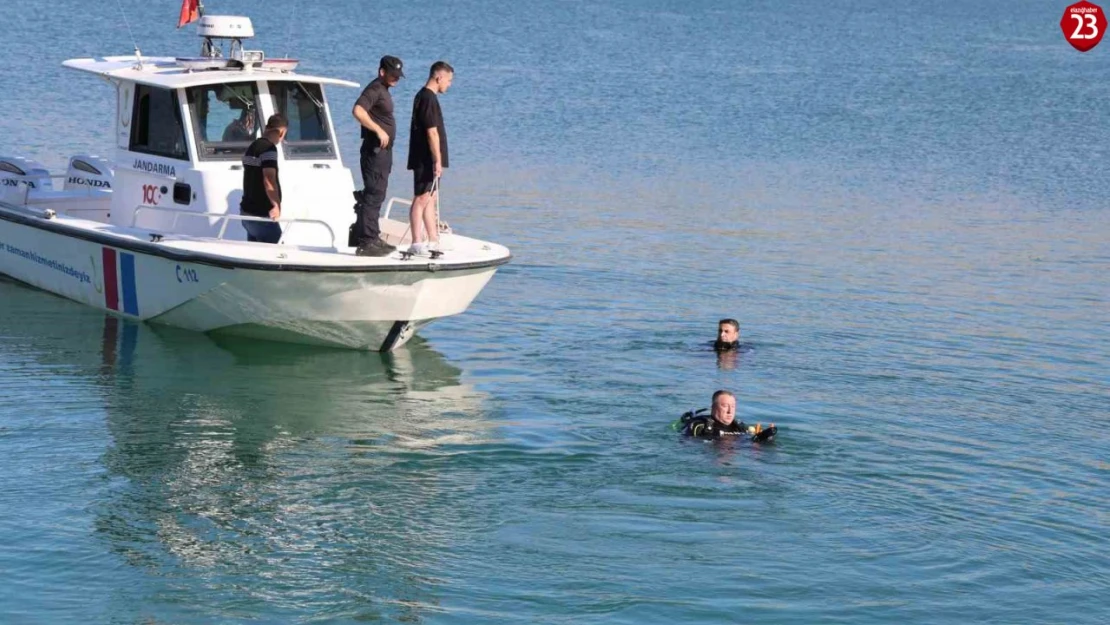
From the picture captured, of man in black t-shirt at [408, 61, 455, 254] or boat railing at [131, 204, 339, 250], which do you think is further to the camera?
boat railing at [131, 204, 339, 250]

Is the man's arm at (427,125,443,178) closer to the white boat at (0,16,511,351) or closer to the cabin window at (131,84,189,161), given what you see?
the white boat at (0,16,511,351)

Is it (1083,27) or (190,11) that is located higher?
(1083,27)

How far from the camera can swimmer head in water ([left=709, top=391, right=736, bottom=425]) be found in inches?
480

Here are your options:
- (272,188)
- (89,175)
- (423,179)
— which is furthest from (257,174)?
(89,175)

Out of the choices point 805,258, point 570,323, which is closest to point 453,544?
point 570,323

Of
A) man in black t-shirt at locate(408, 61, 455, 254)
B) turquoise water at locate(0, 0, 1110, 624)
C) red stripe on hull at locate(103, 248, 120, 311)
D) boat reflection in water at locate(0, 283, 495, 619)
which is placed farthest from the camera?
red stripe on hull at locate(103, 248, 120, 311)

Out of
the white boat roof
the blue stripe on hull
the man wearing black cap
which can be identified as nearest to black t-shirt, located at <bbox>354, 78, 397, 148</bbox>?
the man wearing black cap

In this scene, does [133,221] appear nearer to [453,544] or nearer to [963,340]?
[453,544]

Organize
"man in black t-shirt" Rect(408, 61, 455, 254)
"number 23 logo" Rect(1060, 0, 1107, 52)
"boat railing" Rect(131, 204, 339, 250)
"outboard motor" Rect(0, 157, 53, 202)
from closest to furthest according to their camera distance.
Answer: "man in black t-shirt" Rect(408, 61, 455, 254) → "boat railing" Rect(131, 204, 339, 250) → "outboard motor" Rect(0, 157, 53, 202) → "number 23 logo" Rect(1060, 0, 1107, 52)

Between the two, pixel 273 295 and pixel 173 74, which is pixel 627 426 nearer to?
pixel 273 295

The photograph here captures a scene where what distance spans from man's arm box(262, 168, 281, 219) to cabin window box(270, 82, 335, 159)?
1080 millimetres

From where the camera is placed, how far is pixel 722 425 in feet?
40.2

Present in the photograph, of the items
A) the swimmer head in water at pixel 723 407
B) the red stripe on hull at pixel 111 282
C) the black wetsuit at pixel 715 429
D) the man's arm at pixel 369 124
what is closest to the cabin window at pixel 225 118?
the red stripe on hull at pixel 111 282

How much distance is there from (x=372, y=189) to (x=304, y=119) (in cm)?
207
